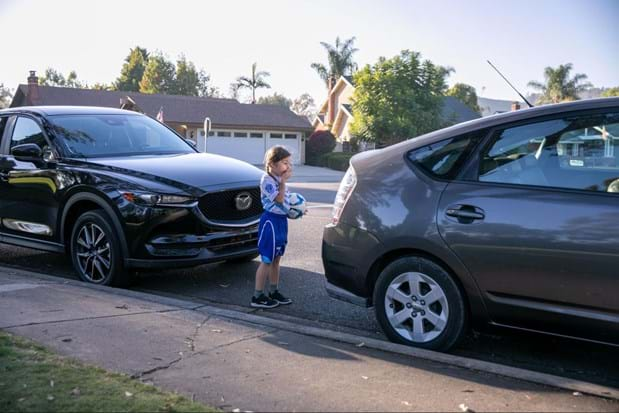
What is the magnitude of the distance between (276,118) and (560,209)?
43.5 meters

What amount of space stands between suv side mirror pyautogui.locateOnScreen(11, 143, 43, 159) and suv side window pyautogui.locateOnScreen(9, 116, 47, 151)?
0.11m

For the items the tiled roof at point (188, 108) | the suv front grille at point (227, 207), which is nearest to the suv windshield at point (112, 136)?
the suv front grille at point (227, 207)

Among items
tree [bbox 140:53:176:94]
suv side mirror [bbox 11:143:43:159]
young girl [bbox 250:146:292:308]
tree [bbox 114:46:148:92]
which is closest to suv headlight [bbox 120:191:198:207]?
young girl [bbox 250:146:292:308]

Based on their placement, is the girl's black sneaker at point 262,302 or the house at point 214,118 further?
the house at point 214,118

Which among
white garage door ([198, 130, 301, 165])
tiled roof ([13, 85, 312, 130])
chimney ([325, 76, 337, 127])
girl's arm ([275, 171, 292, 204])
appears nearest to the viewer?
girl's arm ([275, 171, 292, 204])

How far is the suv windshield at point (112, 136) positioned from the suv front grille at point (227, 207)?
1.34 m

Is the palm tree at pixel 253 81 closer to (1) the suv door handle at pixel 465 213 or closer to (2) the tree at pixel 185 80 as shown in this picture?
(2) the tree at pixel 185 80

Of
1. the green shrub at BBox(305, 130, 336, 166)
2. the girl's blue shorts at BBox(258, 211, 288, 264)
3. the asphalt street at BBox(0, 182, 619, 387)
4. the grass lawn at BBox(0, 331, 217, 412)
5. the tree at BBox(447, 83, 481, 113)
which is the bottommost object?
the asphalt street at BBox(0, 182, 619, 387)

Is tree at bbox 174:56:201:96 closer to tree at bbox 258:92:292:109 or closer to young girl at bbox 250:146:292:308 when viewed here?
tree at bbox 258:92:292:109

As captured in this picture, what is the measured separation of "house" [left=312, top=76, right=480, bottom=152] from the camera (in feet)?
169

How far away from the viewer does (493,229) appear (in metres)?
4.12

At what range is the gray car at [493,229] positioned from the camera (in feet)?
12.8

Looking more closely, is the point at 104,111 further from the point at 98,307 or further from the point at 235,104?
the point at 235,104

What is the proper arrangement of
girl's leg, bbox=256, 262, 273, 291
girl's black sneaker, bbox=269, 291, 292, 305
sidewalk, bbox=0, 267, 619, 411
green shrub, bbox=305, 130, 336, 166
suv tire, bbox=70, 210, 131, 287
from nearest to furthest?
sidewalk, bbox=0, 267, 619, 411, girl's leg, bbox=256, 262, 273, 291, girl's black sneaker, bbox=269, 291, 292, 305, suv tire, bbox=70, 210, 131, 287, green shrub, bbox=305, 130, 336, 166
